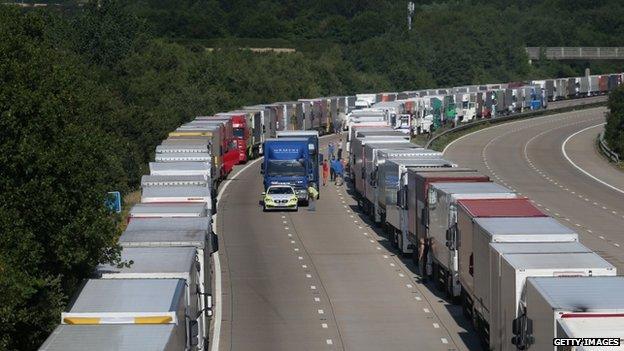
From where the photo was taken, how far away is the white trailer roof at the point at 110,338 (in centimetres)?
1831

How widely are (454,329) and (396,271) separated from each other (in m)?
9.84

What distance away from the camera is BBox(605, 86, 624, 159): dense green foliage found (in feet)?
291

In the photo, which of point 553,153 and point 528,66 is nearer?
point 553,153

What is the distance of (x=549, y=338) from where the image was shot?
2078 cm

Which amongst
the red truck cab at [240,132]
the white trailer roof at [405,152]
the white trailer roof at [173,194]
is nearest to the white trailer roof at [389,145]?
the white trailer roof at [405,152]

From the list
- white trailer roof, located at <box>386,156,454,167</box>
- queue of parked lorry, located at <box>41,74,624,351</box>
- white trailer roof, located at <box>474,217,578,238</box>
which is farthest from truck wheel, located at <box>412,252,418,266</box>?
white trailer roof, located at <box>474,217,578,238</box>

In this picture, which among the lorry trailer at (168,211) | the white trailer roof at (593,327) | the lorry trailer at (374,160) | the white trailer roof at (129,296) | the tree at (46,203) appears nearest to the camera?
the white trailer roof at (593,327)

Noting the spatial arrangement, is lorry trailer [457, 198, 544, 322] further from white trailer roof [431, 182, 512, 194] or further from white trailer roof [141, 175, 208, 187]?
white trailer roof [141, 175, 208, 187]

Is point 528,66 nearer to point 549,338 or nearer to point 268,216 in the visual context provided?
point 268,216

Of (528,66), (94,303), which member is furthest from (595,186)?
(528,66)

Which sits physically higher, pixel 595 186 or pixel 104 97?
pixel 104 97

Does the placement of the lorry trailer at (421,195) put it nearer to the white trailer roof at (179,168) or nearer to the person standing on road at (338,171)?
the white trailer roof at (179,168)

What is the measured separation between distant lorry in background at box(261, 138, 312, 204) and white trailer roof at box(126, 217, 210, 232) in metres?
27.9

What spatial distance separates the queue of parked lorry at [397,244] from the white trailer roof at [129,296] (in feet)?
0.08
